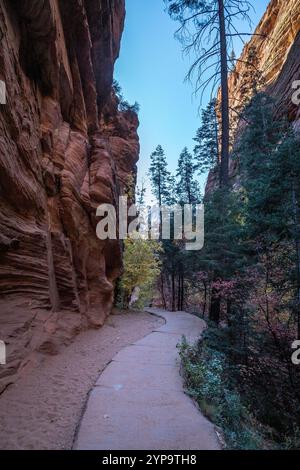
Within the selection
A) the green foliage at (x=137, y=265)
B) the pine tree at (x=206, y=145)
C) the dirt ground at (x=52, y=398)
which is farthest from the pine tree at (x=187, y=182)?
the dirt ground at (x=52, y=398)

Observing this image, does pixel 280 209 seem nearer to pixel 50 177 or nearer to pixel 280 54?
pixel 50 177

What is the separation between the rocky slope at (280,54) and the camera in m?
16.5

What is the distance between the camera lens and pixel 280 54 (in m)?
24.2

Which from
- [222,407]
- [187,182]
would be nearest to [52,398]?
[222,407]

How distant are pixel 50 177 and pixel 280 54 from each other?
2783 cm

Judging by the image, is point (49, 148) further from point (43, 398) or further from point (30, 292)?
point (43, 398)

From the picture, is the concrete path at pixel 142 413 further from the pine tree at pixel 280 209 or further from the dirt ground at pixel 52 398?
the pine tree at pixel 280 209

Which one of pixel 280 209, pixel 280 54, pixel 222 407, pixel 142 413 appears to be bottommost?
pixel 222 407

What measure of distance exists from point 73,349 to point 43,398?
2178 mm

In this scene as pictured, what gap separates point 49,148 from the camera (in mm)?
6996

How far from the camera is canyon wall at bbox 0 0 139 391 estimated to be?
4809mm

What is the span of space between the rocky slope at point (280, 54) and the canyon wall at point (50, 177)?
26.2 ft

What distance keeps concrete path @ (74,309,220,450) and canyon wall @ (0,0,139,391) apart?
60.8 inches
